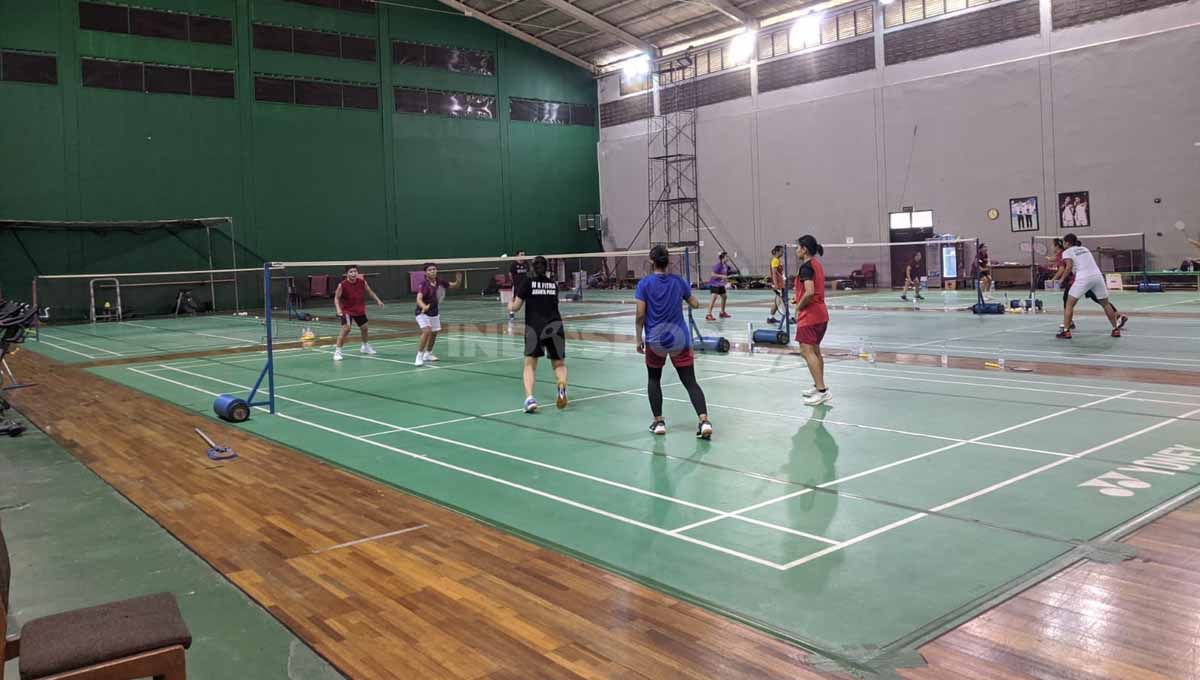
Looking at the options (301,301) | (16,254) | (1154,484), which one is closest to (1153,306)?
(1154,484)

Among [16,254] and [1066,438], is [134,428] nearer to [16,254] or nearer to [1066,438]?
[1066,438]

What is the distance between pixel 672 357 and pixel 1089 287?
11.0 m

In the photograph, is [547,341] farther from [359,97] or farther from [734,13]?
[359,97]

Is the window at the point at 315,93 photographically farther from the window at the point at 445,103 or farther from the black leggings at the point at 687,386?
the black leggings at the point at 687,386

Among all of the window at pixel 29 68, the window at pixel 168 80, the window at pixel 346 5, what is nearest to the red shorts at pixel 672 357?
the window at pixel 29 68

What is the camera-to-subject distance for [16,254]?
1323 inches

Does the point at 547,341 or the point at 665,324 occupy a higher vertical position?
the point at 665,324

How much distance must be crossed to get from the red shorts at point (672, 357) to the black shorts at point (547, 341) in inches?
85.6

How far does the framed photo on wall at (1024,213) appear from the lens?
33.1 m

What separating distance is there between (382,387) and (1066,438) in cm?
998

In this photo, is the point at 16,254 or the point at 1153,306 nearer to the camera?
the point at 1153,306

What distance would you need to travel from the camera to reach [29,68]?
109 feet

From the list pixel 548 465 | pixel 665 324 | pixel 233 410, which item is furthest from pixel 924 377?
pixel 233 410

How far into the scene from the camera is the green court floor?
520cm
